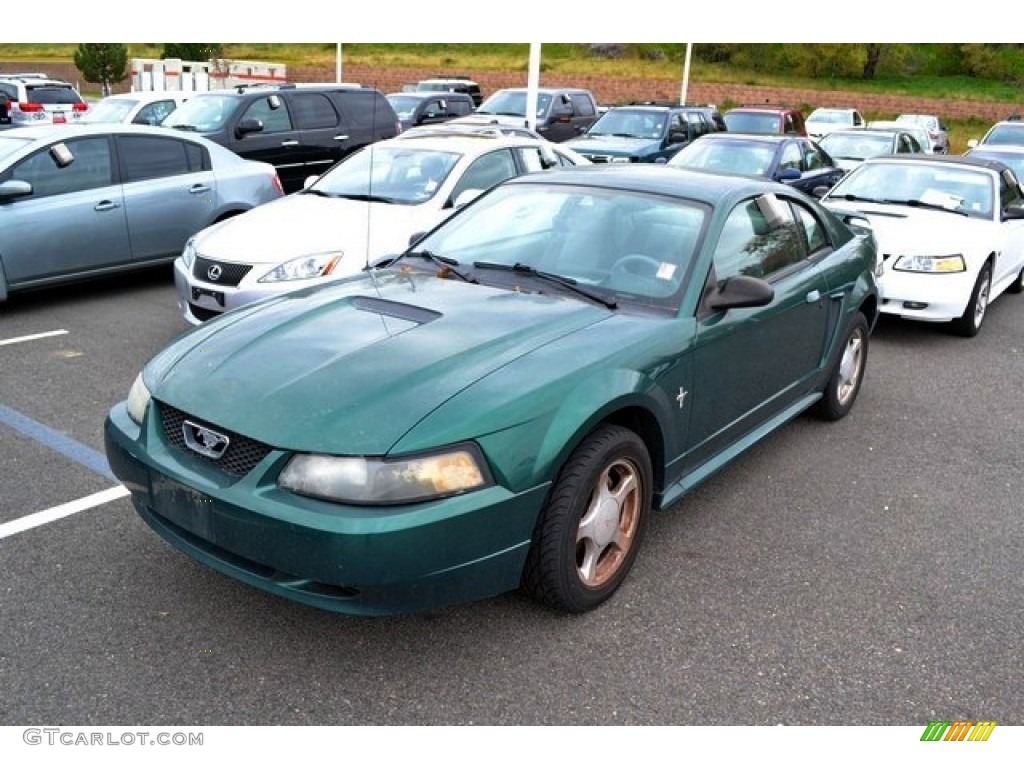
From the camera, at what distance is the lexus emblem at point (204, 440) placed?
9.24 feet

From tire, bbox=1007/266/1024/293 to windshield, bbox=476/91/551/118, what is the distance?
10463 mm

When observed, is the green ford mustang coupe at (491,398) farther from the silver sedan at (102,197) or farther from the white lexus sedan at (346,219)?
the silver sedan at (102,197)

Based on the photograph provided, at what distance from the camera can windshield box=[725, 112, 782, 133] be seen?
1602 cm

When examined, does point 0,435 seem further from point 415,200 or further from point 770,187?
point 770,187

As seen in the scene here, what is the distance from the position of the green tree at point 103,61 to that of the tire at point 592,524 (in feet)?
154

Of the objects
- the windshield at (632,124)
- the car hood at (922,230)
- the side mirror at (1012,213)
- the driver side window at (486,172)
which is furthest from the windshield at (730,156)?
the driver side window at (486,172)

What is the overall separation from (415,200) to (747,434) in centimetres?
386

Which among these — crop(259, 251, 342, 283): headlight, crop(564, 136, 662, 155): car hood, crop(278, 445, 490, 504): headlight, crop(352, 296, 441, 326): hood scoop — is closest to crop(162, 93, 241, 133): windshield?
crop(564, 136, 662, 155): car hood

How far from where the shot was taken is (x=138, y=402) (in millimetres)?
3213

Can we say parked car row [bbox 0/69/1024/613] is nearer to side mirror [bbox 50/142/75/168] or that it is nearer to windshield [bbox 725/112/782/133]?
side mirror [bbox 50/142/75/168]

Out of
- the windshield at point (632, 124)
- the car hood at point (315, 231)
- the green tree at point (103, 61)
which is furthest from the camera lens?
the green tree at point (103, 61)

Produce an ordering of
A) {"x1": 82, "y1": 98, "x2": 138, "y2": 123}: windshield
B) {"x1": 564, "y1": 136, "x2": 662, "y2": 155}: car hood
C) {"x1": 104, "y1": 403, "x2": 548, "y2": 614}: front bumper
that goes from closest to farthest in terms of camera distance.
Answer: {"x1": 104, "y1": 403, "x2": 548, "y2": 614}: front bumper < {"x1": 564, "y1": 136, "x2": 662, "y2": 155}: car hood < {"x1": 82, "y1": 98, "x2": 138, "y2": 123}: windshield

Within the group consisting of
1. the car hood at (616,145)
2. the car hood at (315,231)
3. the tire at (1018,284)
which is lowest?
the tire at (1018,284)

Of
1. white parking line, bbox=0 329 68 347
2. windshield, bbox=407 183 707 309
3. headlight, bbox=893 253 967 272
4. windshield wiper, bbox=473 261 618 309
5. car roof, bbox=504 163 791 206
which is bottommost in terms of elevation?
white parking line, bbox=0 329 68 347
